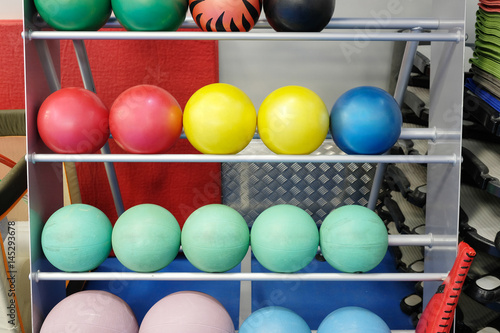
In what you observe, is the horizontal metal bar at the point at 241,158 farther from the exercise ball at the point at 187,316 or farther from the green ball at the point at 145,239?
the exercise ball at the point at 187,316

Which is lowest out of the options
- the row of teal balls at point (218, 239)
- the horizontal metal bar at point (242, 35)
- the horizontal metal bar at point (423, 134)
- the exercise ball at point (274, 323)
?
the exercise ball at point (274, 323)

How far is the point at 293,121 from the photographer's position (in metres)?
1.82

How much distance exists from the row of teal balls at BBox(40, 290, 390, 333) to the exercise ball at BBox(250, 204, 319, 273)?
215 mm

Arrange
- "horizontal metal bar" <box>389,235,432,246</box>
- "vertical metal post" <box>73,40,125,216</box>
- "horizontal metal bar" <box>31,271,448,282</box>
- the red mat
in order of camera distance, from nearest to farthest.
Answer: "horizontal metal bar" <box>31,271,448,282</box> → "horizontal metal bar" <box>389,235,432,246</box> → "vertical metal post" <box>73,40,125,216</box> → the red mat

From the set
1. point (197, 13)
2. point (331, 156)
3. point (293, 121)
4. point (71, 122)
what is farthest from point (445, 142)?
point (71, 122)

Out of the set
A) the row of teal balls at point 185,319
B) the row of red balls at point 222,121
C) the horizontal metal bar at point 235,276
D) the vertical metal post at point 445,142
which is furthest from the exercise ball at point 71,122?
the vertical metal post at point 445,142

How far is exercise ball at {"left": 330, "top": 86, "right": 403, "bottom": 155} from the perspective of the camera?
1.83m

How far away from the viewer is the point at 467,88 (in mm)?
2168

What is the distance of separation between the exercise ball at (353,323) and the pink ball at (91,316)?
82 centimetres

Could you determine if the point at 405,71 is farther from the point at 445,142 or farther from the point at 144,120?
the point at 144,120

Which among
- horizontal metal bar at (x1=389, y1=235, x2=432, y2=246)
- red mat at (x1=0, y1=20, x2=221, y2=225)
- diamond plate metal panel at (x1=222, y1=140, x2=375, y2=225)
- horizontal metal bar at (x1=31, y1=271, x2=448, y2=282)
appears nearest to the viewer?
horizontal metal bar at (x1=31, y1=271, x2=448, y2=282)

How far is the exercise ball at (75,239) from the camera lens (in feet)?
6.17

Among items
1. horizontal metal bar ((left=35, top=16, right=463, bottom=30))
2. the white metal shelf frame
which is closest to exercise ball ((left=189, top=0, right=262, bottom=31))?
horizontal metal bar ((left=35, top=16, right=463, bottom=30))

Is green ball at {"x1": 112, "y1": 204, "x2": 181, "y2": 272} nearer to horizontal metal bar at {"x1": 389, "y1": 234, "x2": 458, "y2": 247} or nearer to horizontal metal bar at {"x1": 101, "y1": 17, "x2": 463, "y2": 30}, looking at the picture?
horizontal metal bar at {"x1": 389, "y1": 234, "x2": 458, "y2": 247}
